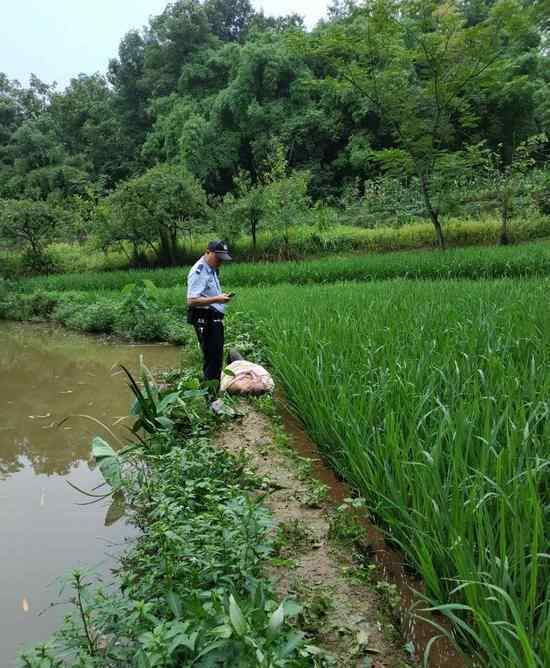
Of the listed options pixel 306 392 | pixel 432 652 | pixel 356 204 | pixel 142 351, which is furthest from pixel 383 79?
pixel 432 652

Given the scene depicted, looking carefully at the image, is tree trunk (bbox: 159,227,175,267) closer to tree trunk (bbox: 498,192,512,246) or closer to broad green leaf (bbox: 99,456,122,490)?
tree trunk (bbox: 498,192,512,246)

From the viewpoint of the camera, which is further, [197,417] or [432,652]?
[197,417]

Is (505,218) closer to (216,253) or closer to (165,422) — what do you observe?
(216,253)

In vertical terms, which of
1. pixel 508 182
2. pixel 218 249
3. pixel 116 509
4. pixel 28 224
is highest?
pixel 28 224

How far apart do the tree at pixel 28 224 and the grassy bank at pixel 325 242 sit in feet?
2.17

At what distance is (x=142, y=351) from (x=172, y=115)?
810 inches

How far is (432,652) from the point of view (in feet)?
5.88

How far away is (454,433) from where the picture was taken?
2.10 m

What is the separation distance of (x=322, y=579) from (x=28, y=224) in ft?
53.7

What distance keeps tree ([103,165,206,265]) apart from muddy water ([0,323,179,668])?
7.64 m

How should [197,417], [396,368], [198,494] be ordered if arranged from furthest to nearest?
[197,417] < [396,368] < [198,494]

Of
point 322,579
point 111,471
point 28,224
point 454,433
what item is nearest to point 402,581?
point 322,579

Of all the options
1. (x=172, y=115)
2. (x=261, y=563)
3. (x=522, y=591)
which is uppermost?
(x=172, y=115)

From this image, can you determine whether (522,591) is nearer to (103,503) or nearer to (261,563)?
(261,563)
